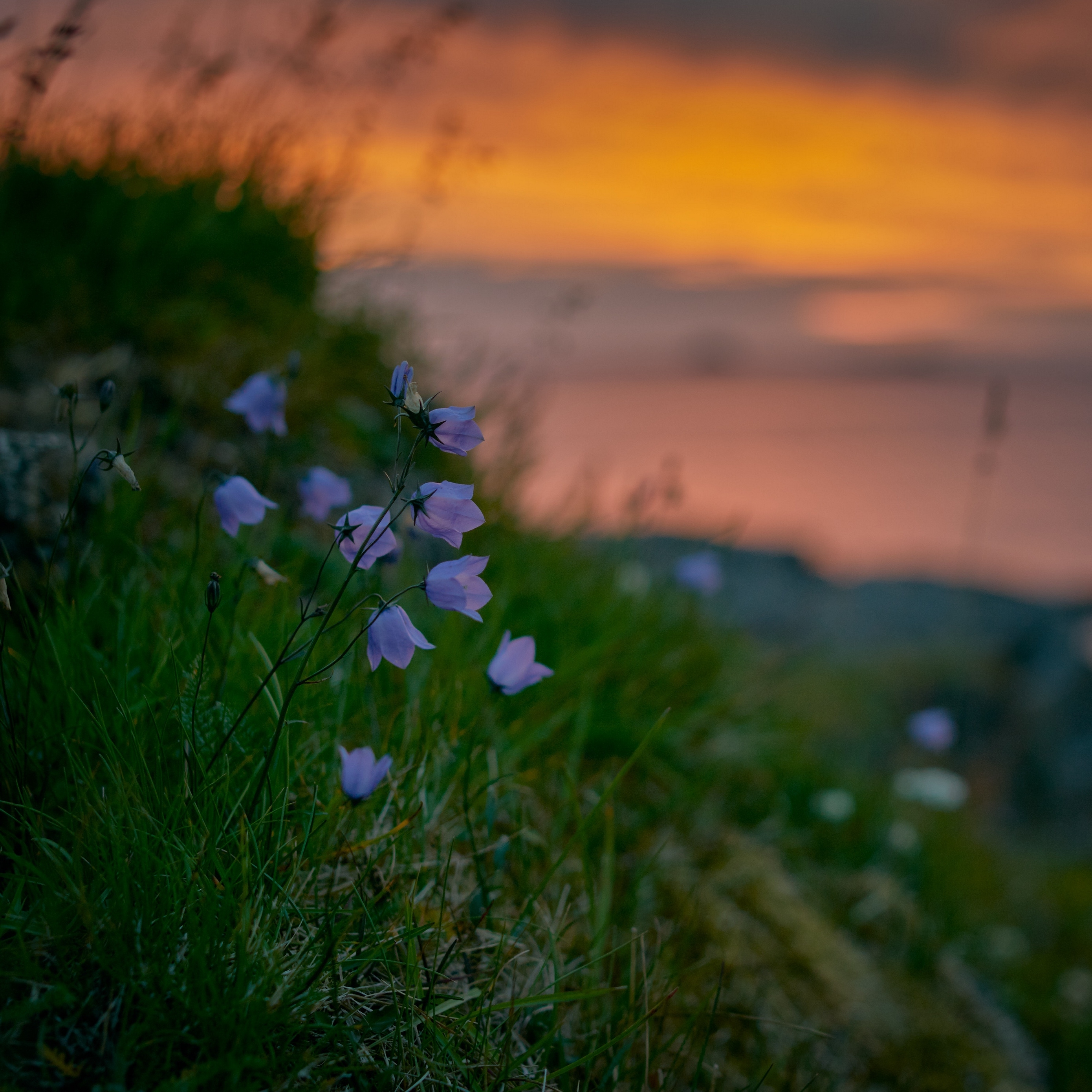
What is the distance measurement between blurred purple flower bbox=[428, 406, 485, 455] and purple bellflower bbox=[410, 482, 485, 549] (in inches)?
2.3

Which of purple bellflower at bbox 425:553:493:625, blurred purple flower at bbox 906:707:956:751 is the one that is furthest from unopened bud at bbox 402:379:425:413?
blurred purple flower at bbox 906:707:956:751

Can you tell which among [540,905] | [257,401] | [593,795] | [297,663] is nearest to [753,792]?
[593,795]

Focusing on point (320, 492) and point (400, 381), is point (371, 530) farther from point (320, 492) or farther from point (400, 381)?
point (320, 492)

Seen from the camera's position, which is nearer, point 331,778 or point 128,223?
point 331,778

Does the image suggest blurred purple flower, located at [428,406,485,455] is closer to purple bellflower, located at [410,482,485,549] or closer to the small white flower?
purple bellflower, located at [410,482,485,549]

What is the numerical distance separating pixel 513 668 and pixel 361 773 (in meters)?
0.35

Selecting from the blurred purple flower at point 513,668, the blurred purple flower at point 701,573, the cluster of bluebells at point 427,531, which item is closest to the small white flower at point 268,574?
the cluster of bluebells at point 427,531

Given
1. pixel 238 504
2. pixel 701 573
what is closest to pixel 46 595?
pixel 238 504

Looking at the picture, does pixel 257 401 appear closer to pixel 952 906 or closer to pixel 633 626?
pixel 633 626

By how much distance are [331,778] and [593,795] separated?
0.86m

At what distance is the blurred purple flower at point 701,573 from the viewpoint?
324cm

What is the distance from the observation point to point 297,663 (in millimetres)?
1814

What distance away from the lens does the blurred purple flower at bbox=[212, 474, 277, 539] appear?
1630mm

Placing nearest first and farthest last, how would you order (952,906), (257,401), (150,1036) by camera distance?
(150,1036) < (257,401) < (952,906)
